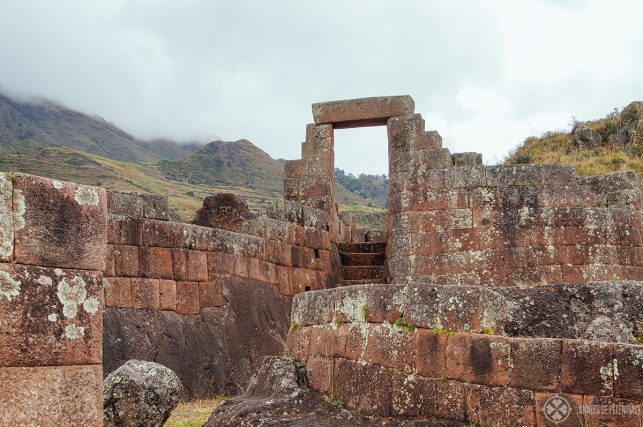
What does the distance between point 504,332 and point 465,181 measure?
7.40m

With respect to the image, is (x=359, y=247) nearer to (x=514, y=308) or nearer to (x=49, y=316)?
(x=514, y=308)

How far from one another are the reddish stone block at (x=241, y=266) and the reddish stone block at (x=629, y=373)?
7916mm

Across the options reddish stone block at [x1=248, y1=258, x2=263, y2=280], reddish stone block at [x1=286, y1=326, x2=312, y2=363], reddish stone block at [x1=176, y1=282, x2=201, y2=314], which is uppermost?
reddish stone block at [x1=248, y1=258, x2=263, y2=280]

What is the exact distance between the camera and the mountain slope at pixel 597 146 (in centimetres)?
2000

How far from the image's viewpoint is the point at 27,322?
4.70 m

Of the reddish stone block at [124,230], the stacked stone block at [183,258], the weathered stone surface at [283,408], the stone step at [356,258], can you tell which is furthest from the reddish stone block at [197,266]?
the stone step at [356,258]

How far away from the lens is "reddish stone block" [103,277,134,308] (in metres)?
10.4

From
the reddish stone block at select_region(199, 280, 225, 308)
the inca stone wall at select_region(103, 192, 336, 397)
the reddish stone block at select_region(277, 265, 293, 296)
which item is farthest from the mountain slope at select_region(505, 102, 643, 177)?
the reddish stone block at select_region(199, 280, 225, 308)

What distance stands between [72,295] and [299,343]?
11.0 feet

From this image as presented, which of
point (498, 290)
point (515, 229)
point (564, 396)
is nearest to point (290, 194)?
point (515, 229)

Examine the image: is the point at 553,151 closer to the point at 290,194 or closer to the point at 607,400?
the point at 290,194

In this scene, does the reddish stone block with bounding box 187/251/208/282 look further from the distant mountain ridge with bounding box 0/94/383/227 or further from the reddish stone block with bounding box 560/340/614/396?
the distant mountain ridge with bounding box 0/94/383/227

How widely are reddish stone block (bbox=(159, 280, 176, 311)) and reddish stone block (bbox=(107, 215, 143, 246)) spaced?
0.74m

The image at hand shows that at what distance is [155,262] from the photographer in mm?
11031
